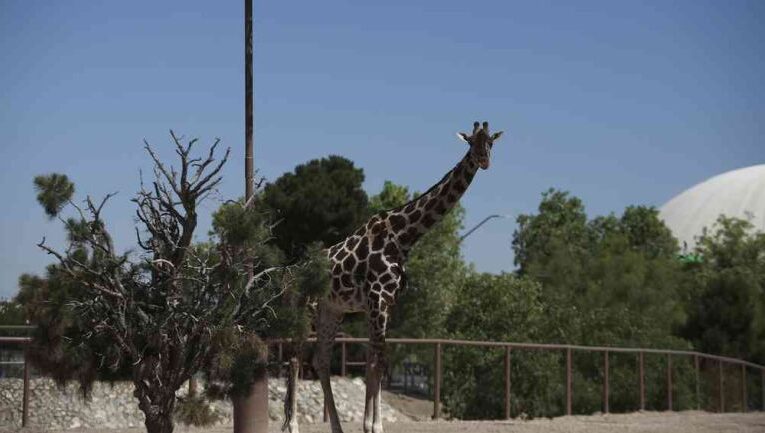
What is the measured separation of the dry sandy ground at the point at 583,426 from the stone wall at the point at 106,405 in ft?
4.26

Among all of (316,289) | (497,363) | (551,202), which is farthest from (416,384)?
(551,202)

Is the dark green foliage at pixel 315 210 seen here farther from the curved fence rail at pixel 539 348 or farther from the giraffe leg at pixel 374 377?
the giraffe leg at pixel 374 377

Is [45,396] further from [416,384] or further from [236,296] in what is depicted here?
[416,384]

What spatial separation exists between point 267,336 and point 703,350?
3079 cm

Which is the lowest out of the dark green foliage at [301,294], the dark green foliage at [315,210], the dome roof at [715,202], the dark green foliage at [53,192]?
the dark green foliage at [301,294]

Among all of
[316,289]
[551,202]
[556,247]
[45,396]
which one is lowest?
[45,396]

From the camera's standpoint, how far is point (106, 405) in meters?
20.0

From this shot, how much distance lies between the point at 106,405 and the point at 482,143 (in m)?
9.99

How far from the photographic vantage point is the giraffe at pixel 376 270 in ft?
42.6

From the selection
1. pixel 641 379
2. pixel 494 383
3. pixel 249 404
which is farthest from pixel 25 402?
pixel 641 379

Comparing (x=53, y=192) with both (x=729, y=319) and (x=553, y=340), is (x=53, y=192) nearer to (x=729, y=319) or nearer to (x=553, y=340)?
(x=553, y=340)

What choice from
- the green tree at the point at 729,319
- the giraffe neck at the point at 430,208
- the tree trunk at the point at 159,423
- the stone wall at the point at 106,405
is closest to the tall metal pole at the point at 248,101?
the giraffe neck at the point at 430,208

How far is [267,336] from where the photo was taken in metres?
10.7

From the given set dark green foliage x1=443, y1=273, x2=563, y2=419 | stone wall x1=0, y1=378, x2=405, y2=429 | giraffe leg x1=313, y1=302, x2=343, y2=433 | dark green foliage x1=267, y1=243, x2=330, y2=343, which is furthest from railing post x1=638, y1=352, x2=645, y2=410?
dark green foliage x1=267, y1=243, x2=330, y2=343
